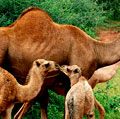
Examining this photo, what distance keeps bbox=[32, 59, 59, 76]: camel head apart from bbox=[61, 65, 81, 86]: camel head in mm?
168

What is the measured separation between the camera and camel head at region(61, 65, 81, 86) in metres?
8.99

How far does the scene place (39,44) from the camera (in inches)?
371

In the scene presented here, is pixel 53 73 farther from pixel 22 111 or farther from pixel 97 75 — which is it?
pixel 97 75

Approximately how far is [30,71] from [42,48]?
22.9 inches

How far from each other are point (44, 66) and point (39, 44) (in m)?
0.57

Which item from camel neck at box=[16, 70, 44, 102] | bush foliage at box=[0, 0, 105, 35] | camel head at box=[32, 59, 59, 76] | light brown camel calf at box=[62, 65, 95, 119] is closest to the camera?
light brown camel calf at box=[62, 65, 95, 119]

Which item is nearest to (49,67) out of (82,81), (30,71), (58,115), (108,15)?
(30,71)

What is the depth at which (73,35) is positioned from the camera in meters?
9.62

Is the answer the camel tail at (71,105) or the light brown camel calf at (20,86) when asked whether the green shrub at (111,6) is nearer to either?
the light brown camel calf at (20,86)

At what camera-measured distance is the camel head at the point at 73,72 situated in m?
8.99

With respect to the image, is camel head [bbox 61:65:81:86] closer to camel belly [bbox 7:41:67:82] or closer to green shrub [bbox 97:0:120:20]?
camel belly [bbox 7:41:67:82]

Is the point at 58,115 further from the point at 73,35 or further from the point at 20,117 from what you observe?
the point at 73,35

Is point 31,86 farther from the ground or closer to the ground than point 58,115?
farther from the ground

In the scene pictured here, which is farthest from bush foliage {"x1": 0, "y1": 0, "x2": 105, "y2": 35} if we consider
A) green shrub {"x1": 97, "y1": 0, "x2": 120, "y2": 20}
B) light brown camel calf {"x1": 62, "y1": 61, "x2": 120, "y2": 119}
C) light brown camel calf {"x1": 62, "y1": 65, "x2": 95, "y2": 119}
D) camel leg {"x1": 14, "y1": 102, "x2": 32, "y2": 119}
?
green shrub {"x1": 97, "y1": 0, "x2": 120, "y2": 20}
